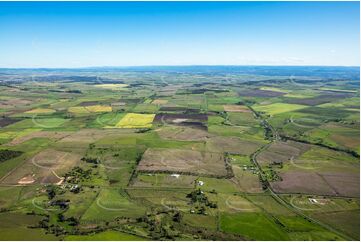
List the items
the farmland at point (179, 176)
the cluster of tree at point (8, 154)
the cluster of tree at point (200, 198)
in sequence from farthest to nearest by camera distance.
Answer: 1. the cluster of tree at point (8, 154)
2. the cluster of tree at point (200, 198)
3. the farmland at point (179, 176)

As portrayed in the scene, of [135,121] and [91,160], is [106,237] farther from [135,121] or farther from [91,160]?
[135,121]

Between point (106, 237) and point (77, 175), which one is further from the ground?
point (106, 237)

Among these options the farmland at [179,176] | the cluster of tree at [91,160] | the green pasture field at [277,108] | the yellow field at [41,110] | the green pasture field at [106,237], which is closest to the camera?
the green pasture field at [106,237]

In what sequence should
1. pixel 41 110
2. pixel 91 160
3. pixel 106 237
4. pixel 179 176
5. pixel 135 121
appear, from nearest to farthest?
pixel 106 237
pixel 179 176
pixel 91 160
pixel 135 121
pixel 41 110

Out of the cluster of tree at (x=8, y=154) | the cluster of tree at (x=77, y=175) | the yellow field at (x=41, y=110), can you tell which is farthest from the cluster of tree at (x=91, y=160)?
the yellow field at (x=41, y=110)

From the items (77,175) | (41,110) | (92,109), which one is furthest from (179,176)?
(41,110)

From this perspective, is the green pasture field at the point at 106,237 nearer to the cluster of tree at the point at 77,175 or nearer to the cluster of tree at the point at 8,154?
the cluster of tree at the point at 77,175
